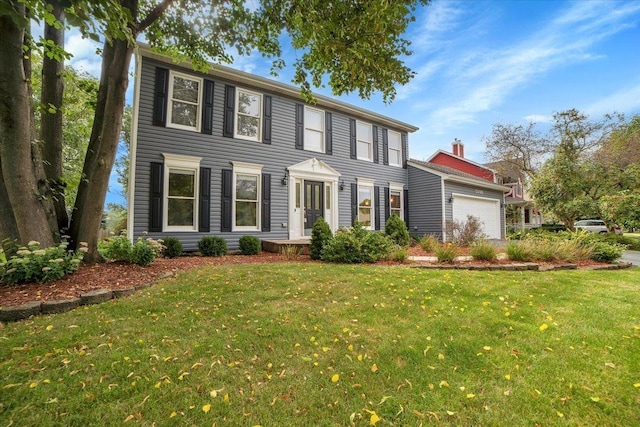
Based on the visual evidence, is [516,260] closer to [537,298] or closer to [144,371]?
[537,298]

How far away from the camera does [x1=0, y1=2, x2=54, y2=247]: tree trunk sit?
4.11 metres

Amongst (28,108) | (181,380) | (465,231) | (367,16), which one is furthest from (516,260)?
(28,108)

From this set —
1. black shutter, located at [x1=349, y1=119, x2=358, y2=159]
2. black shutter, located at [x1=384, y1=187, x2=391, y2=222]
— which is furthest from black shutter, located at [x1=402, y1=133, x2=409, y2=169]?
black shutter, located at [x1=349, y1=119, x2=358, y2=159]

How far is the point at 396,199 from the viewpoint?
45.1 ft

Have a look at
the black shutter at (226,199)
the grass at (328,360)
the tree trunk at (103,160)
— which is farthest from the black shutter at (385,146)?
the tree trunk at (103,160)

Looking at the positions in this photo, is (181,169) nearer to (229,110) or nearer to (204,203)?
(204,203)

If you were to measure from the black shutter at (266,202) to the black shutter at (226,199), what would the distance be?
3.65 ft

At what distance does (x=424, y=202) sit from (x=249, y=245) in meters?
8.65

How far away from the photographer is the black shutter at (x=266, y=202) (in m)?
9.85

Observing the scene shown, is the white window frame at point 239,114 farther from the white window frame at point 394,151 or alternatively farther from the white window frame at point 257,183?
the white window frame at point 394,151

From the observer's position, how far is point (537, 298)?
4.03m

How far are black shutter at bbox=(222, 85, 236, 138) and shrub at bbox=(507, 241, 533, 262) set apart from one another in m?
8.74

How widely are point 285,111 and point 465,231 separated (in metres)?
7.65

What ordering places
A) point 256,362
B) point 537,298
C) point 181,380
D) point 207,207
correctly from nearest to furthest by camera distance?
point 181,380
point 256,362
point 537,298
point 207,207
